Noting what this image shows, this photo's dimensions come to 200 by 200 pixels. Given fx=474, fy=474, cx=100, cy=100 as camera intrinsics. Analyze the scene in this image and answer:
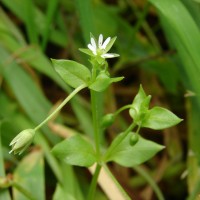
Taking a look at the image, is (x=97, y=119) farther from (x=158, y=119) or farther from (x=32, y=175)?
(x=32, y=175)

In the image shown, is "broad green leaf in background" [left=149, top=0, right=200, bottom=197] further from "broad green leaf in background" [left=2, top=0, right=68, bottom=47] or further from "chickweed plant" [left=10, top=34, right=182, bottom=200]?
"broad green leaf in background" [left=2, top=0, right=68, bottom=47]

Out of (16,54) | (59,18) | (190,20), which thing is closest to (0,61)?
(16,54)

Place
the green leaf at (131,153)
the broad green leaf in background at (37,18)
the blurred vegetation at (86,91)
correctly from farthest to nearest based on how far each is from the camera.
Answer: the broad green leaf in background at (37,18) → the blurred vegetation at (86,91) → the green leaf at (131,153)

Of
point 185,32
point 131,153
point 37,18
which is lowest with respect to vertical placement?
point 131,153

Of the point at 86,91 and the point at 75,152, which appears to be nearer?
the point at 75,152

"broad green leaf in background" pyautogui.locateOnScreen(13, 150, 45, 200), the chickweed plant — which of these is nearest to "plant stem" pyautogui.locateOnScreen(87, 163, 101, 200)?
the chickweed plant

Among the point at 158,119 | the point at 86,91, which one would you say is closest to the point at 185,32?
the point at 158,119

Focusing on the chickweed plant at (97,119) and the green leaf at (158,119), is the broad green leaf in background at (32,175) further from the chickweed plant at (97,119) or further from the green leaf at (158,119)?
the green leaf at (158,119)

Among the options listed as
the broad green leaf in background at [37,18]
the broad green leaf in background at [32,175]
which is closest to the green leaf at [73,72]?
the broad green leaf in background at [32,175]
